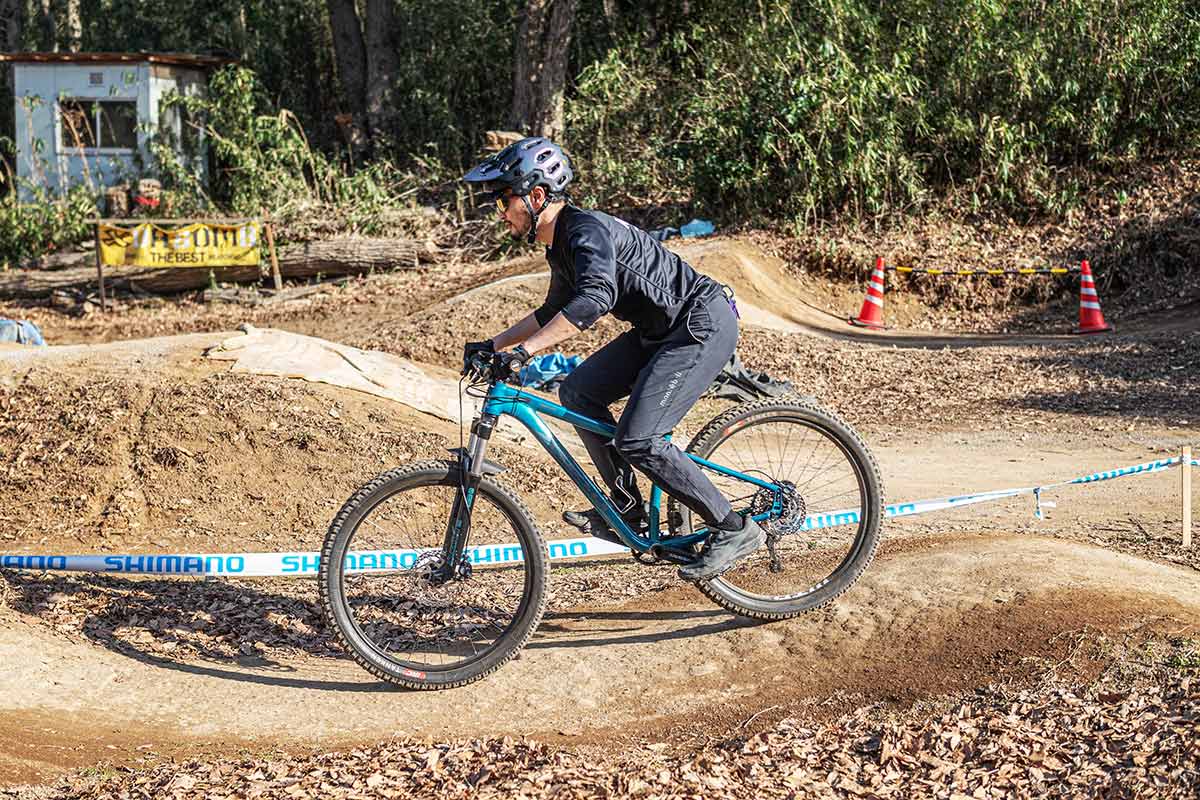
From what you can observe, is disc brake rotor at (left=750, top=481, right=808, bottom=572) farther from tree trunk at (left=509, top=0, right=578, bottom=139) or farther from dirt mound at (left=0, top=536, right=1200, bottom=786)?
tree trunk at (left=509, top=0, right=578, bottom=139)

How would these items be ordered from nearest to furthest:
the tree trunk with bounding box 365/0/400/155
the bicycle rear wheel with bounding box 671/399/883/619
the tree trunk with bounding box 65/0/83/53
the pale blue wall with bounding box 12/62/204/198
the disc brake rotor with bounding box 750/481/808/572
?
1. the bicycle rear wheel with bounding box 671/399/883/619
2. the disc brake rotor with bounding box 750/481/808/572
3. the pale blue wall with bounding box 12/62/204/198
4. the tree trunk with bounding box 365/0/400/155
5. the tree trunk with bounding box 65/0/83/53

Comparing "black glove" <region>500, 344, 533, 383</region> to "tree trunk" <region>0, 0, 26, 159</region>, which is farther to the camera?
"tree trunk" <region>0, 0, 26, 159</region>

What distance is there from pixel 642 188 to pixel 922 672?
636 inches

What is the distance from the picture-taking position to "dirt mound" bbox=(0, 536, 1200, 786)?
4.78m

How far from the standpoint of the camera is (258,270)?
1919cm

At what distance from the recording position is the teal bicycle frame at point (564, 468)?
196 inches

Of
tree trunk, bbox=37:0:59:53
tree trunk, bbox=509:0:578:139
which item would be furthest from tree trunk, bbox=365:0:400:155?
tree trunk, bbox=37:0:59:53

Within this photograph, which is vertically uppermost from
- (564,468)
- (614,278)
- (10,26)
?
(10,26)

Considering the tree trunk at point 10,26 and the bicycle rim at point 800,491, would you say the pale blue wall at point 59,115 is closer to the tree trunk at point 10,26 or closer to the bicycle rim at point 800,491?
the tree trunk at point 10,26

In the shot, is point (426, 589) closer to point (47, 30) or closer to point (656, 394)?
point (656, 394)

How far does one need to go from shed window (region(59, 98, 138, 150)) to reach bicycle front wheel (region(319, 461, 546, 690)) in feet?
67.9

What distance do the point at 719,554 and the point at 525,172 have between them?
1.87 m

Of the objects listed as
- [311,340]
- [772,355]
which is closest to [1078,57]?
[772,355]

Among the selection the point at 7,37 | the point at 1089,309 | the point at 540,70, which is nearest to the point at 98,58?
the point at 7,37
